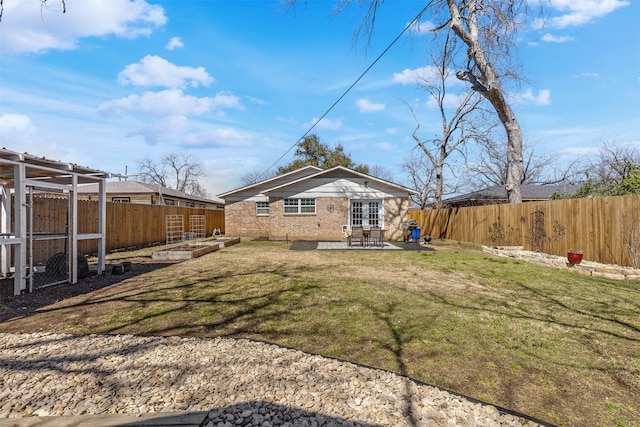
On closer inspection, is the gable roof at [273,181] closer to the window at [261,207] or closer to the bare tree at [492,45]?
the window at [261,207]

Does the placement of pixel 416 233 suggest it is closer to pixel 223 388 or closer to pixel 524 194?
pixel 524 194

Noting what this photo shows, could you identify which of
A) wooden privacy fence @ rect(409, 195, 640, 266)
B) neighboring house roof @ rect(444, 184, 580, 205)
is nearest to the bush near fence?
wooden privacy fence @ rect(409, 195, 640, 266)

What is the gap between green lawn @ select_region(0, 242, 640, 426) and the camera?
301cm

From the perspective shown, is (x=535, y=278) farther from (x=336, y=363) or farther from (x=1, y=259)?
(x=1, y=259)

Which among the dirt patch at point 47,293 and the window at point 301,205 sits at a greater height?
the window at point 301,205

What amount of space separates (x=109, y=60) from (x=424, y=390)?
13.0 meters

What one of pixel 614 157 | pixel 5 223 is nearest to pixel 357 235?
pixel 5 223

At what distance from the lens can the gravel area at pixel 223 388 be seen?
2.47 m

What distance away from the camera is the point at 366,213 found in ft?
63.8

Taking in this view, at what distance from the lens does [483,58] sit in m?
14.7

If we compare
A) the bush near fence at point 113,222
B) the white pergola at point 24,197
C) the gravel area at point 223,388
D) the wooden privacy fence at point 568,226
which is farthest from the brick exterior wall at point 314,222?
the gravel area at point 223,388

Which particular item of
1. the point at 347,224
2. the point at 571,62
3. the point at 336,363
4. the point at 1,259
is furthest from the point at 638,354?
the point at 347,224

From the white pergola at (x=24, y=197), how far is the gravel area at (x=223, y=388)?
3.10 m

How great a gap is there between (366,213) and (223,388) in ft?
55.9
